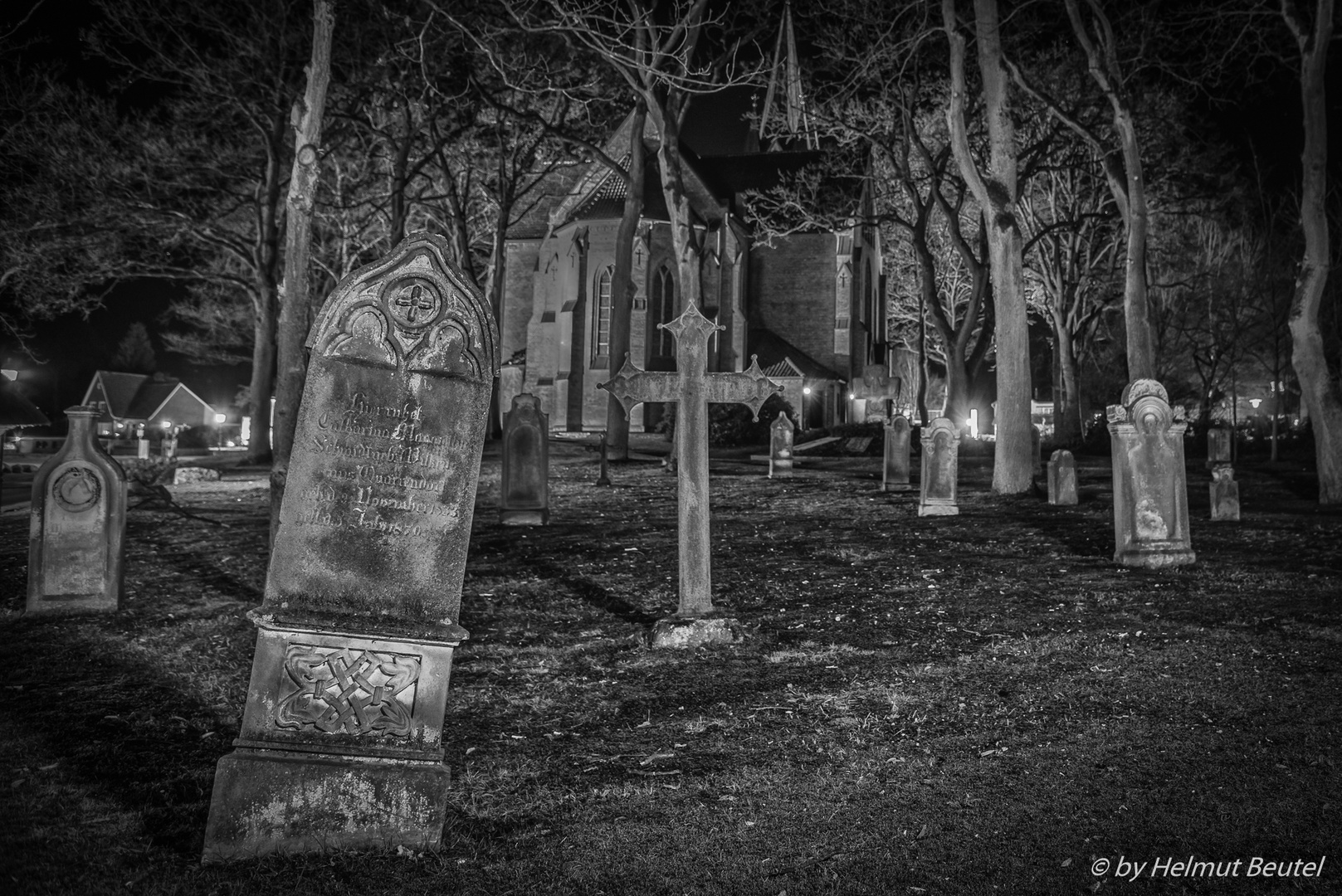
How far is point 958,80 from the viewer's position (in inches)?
664

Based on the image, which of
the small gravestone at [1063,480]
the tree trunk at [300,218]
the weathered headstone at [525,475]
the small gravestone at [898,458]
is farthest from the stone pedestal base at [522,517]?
the small gravestone at [1063,480]

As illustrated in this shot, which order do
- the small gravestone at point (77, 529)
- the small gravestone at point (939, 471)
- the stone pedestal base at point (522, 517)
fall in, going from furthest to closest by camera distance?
the small gravestone at point (939, 471) → the stone pedestal base at point (522, 517) → the small gravestone at point (77, 529)

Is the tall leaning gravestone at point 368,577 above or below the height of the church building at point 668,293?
below

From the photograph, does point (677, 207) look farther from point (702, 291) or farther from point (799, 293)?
point (799, 293)

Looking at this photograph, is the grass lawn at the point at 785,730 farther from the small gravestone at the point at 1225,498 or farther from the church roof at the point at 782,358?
the church roof at the point at 782,358

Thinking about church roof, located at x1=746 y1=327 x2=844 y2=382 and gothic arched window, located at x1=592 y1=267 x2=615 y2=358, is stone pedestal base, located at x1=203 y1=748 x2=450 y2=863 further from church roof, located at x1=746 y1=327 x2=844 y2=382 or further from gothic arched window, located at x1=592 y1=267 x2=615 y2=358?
church roof, located at x1=746 y1=327 x2=844 y2=382

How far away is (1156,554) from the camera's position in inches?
379

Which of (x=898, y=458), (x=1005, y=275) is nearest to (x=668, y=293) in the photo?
(x=898, y=458)

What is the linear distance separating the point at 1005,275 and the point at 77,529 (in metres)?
Result: 13.4

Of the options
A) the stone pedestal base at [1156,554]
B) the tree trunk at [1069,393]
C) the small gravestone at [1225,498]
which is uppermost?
the tree trunk at [1069,393]

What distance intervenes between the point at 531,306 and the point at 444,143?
1938 cm

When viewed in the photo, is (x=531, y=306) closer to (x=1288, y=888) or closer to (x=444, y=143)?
(x=444, y=143)

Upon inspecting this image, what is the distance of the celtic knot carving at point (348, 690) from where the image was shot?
3.82 meters

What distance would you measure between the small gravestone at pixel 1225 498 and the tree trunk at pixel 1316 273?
279 cm
